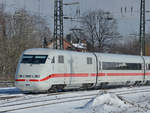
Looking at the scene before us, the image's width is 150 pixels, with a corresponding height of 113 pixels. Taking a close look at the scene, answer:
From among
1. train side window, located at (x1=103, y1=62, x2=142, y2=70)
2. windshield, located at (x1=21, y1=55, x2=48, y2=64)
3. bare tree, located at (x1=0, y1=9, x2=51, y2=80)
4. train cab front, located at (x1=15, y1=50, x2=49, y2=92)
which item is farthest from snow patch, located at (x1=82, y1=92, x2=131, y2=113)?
bare tree, located at (x1=0, y1=9, x2=51, y2=80)

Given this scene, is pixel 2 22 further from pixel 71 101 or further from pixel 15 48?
pixel 71 101

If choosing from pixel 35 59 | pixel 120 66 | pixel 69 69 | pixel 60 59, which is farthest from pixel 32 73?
pixel 120 66

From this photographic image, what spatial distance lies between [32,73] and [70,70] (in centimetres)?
317

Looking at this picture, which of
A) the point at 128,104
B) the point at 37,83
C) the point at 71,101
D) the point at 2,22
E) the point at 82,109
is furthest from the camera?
the point at 2,22

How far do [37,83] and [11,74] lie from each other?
20.7m

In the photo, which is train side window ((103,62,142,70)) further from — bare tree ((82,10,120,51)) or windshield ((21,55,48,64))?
bare tree ((82,10,120,51))

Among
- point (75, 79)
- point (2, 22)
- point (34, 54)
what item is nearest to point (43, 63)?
point (34, 54)

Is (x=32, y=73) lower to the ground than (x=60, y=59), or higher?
lower

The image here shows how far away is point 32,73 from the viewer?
66.6 feet

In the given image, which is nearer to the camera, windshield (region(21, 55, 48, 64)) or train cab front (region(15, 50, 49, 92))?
train cab front (region(15, 50, 49, 92))

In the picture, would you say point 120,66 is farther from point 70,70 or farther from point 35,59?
point 35,59

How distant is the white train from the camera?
66.9 ft

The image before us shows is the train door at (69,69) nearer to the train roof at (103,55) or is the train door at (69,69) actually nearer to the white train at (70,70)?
the white train at (70,70)

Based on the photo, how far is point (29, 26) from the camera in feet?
147
